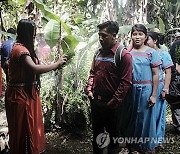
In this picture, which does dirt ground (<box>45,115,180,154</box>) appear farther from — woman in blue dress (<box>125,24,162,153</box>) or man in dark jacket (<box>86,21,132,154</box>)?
man in dark jacket (<box>86,21,132,154</box>)

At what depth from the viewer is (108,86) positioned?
10.2ft

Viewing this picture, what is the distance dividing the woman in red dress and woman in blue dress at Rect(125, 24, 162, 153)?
3.58 feet

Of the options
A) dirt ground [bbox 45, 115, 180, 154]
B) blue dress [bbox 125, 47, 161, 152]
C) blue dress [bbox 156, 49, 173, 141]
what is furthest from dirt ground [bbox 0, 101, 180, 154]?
blue dress [bbox 125, 47, 161, 152]

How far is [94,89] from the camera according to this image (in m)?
3.22

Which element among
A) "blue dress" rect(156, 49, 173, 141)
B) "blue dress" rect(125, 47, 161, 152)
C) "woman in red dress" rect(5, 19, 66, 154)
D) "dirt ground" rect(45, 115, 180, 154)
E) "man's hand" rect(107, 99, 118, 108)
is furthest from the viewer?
"dirt ground" rect(45, 115, 180, 154)

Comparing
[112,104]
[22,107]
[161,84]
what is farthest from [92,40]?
[22,107]

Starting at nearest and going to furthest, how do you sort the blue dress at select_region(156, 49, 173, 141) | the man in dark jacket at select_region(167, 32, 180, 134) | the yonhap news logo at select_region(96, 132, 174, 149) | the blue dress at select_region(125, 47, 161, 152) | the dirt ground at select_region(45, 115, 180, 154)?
the yonhap news logo at select_region(96, 132, 174, 149), the blue dress at select_region(125, 47, 161, 152), the blue dress at select_region(156, 49, 173, 141), the dirt ground at select_region(45, 115, 180, 154), the man in dark jacket at select_region(167, 32, 180, 134)

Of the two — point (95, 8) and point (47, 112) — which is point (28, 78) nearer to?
point (47, 112)

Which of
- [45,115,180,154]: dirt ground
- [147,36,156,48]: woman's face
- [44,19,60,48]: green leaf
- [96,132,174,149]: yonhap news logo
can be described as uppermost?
[44,19,60,48]: green leaf

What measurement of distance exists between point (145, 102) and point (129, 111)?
0.69 ft

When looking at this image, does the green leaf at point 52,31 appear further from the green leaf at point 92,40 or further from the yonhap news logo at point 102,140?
the yonhap news logo at point 102,140

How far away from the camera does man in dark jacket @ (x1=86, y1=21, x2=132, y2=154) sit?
10.0ft

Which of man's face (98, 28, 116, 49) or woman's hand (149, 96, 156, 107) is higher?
man's face (98, 28, 116, 49)

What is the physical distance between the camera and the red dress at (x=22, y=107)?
2.90m
